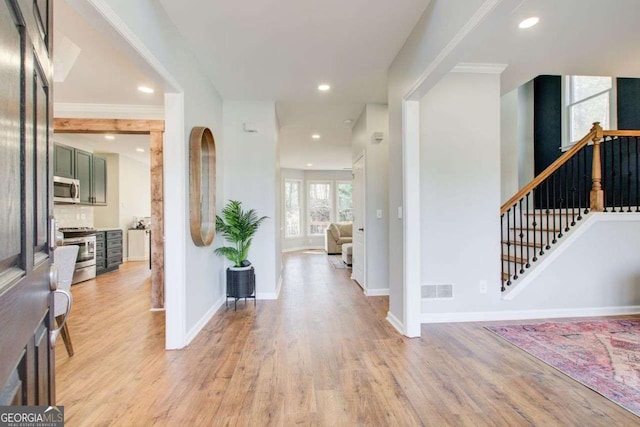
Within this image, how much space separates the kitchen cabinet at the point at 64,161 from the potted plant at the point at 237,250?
3.33m

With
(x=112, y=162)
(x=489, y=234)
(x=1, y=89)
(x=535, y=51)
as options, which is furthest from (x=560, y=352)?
(x=112, y=162)

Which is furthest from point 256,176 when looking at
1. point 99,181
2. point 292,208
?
point 292,208

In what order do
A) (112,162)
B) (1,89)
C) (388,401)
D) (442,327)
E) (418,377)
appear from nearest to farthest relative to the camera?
(1,89) < (388,401) < (418,377) < (442,327) < (112,162)

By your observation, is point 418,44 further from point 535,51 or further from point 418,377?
point 418,377

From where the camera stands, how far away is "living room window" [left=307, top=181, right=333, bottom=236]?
1028cm

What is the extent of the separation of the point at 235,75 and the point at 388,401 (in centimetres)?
333

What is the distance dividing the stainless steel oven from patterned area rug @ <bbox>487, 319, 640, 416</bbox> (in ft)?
20.2

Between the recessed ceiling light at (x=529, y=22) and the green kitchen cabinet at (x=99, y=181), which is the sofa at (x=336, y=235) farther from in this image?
the recessed ceiling light at (x=529, y=22)

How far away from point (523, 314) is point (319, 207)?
7568 mm

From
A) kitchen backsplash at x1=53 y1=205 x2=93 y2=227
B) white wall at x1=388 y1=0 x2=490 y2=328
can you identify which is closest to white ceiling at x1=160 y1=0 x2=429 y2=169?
white wall at x1=388 y1=0 x2=490 y2=328

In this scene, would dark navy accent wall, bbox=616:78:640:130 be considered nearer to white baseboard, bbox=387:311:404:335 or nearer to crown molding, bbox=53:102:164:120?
white baseboard, bbox=387:311:404:335

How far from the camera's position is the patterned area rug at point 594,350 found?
1955mm

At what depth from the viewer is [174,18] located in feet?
7.90

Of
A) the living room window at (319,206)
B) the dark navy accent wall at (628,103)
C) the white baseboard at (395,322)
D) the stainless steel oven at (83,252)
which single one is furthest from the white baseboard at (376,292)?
the living room window at (319,206)
